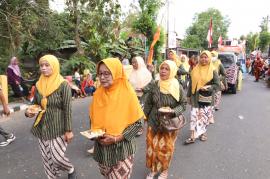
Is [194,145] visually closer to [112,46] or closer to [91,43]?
[91,43]

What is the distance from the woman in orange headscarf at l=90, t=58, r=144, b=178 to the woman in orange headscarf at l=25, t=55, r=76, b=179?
2.70 feet

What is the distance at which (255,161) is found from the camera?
5535 mm

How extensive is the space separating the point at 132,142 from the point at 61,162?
1235mm

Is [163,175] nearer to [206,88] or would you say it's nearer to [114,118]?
[114,118]

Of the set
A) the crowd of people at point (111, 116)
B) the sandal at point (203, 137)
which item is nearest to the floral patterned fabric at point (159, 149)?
the crowd of people at point (111, 116)

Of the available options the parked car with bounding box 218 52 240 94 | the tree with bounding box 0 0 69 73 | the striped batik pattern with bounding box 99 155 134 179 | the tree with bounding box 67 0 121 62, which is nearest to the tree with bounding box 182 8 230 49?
the tree with bounding box 67 0 121 62

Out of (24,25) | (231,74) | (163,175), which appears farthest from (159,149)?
(231,74)

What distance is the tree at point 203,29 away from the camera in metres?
52.2

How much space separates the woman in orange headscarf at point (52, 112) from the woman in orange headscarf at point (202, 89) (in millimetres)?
3111

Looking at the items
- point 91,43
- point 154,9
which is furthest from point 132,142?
point 154,9

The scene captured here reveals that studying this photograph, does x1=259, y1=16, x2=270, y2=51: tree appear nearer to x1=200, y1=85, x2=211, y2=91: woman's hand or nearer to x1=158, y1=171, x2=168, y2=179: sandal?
x1=200, y1=85, x2=211, y2=91: woman's hand

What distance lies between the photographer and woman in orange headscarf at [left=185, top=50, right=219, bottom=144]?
622cm

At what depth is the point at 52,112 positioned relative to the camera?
Answer: 3.86m

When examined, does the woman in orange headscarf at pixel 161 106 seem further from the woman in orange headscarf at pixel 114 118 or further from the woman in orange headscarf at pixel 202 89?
the woman in orange headscarf at pixel 202 89
